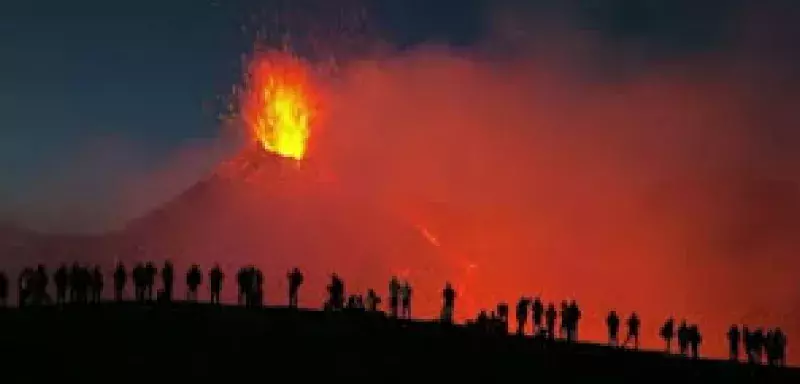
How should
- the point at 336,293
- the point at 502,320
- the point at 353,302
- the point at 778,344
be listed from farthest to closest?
the point at 353,302
the point at 502,320
the point at 336,293
the point at 778,344

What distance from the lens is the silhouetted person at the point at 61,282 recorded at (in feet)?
157

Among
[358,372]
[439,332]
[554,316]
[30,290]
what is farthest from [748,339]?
[30,290]

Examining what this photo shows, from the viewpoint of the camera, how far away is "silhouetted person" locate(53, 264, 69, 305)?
4772cm

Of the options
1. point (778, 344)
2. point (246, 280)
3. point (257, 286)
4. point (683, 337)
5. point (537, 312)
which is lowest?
point (778, 344)

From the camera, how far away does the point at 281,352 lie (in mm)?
43188

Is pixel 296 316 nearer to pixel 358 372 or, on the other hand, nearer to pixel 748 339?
pixel 358 372

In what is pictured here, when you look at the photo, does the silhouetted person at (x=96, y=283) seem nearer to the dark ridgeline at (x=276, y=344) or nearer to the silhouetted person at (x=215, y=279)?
the dark ridgeline at (x=276, y=344)

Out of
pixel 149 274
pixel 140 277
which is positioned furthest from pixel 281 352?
pixel 140 277

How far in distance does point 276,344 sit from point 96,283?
9.63 m

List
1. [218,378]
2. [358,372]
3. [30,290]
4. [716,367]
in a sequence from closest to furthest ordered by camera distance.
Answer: [218,378], [358,372], [30,290], [716,367]

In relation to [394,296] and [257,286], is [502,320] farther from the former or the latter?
[257,286]

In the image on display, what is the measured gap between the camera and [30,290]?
46938 millimetres

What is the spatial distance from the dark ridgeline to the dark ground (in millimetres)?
62

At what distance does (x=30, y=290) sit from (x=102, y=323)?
476 cm
